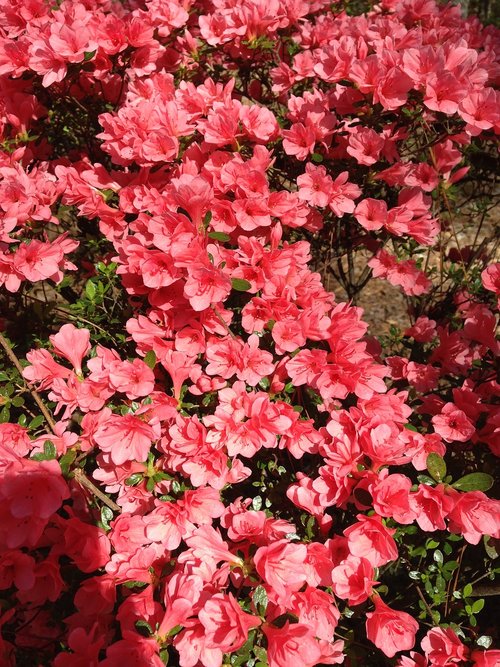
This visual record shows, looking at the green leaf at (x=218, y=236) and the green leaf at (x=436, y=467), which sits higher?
the green leaf at (x=218, y=236)

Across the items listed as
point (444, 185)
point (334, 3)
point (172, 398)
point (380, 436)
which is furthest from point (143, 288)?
point (334, 3)

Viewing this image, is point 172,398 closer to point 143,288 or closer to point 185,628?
point 143,288

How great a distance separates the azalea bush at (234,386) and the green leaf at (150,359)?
25mm

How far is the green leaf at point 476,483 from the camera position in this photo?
53.8 inches

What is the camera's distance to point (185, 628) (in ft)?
4.10

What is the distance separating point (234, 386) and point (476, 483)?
67 centimetres

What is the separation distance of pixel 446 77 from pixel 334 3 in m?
1.72

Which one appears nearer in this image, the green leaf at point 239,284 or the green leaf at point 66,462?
the green leaf at point 66,462

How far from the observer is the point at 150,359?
1520mm

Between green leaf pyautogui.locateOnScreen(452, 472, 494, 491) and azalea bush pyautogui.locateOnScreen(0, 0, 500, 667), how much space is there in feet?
0.05

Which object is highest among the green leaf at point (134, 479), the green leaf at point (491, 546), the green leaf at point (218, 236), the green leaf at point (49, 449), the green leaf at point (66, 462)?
the green leaf at point (218, 236)

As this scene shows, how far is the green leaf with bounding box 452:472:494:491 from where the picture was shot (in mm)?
1367

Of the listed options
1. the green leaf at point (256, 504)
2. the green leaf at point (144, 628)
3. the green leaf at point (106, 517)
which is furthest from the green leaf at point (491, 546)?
the green leaf at point (106, 517)

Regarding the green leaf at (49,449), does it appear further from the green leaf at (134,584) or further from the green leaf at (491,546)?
the green leaf at (491,546)
